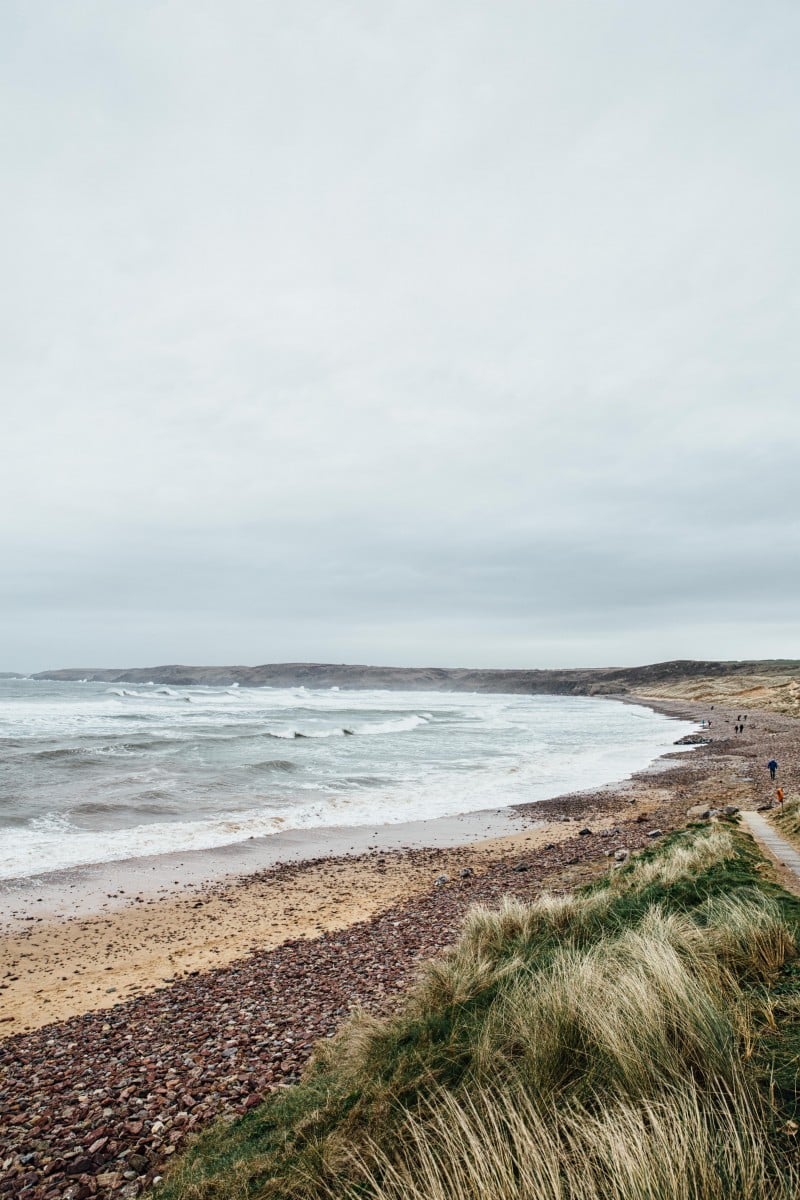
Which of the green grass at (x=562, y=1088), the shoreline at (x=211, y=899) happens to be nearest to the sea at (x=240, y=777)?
the shoreline at (x=211, y=899)

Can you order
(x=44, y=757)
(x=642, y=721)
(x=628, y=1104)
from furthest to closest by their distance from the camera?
(x=642, y=721), (x=44, y=757), (x=628, y=1104)

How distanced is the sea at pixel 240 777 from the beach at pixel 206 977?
10.4 feet

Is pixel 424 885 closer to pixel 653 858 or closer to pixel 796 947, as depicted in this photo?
pixel 653 858

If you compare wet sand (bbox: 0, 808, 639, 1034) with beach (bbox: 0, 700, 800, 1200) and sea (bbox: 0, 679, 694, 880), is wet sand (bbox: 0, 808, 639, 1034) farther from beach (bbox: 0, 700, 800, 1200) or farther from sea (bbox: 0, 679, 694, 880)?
sea (bbox: 0, 679, 694, 880)

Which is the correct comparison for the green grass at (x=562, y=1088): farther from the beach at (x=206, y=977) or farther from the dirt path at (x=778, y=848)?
the dirt path at (x=778, y=848)

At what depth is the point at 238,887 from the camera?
12.0 metres

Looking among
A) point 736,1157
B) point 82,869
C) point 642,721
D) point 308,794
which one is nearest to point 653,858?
point 736,1157

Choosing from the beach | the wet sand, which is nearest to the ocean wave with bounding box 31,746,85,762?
the wet sand

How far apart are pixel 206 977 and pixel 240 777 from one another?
1687 centimetres

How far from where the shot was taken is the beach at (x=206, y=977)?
475cm

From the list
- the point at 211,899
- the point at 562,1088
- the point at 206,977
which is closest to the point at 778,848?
the point at 562,1088

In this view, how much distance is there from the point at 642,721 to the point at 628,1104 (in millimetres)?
62610

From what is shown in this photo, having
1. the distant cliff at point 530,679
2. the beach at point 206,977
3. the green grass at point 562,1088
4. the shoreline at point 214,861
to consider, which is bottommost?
the distant cliff at point 530,679

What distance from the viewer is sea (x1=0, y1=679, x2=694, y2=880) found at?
16.0 m
